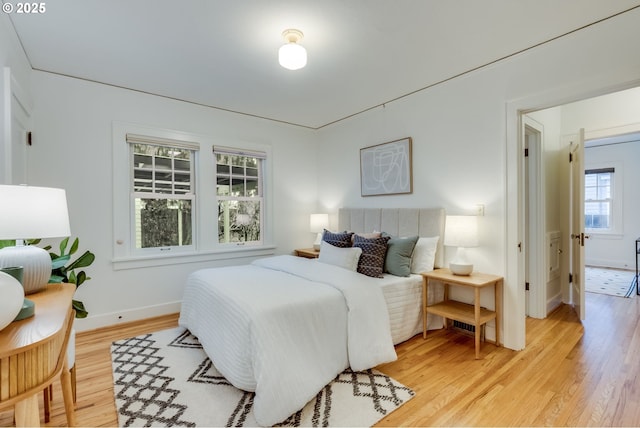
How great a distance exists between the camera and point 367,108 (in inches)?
158

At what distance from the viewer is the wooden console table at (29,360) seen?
87cm

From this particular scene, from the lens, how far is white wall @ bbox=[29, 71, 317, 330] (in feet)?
9.77

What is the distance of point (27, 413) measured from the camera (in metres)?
1.00

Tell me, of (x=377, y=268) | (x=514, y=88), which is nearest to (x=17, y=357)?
(x=377, y=268)

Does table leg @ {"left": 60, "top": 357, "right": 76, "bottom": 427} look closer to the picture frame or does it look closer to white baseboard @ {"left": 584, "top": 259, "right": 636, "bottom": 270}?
the picture frame

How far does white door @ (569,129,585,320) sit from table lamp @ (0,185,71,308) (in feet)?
14.4

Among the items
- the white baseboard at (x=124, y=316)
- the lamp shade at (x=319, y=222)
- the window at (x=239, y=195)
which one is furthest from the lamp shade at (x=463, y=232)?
the white baseboard at (x=124, y=316)

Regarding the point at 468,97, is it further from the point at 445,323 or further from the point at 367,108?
the point at 445,323

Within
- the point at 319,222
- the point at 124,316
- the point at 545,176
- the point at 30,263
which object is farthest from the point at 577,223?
the point at 124,316

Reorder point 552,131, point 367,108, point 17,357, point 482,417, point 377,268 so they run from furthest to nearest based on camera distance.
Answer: point 367,108, point 552,131, point 377,268, point 482,417, point 17,357

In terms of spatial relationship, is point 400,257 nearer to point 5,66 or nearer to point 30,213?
point 30,213

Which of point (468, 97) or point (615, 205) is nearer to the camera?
point (468, 97)

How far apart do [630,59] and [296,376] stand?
3.06 meters

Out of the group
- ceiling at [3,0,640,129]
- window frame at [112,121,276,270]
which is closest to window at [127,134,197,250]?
window frame at [112,121,276,270]
